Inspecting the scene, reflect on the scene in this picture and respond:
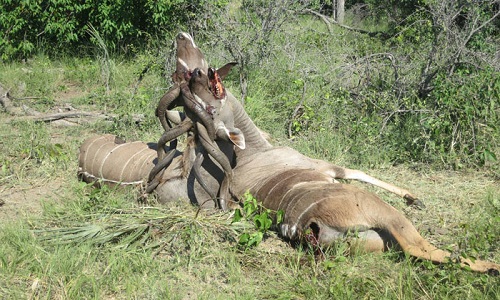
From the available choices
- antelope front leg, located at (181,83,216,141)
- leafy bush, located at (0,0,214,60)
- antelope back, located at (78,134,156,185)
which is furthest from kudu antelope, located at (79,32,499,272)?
leafy bush, located at (0,0,214,60)

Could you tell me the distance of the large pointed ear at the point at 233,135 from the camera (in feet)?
17.0

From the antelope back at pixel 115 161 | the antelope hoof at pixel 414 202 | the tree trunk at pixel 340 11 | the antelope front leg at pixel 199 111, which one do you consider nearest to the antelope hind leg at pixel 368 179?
the antelope hoof at pixel 414 202

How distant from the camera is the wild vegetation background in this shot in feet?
13.6

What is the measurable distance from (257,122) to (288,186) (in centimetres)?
266

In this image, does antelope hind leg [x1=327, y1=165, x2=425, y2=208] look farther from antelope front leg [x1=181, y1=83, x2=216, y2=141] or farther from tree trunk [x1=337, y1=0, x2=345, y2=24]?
tree trunk [x1=337, y1=0, x2=345, y2=24]

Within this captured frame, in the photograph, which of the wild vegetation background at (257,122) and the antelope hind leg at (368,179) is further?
the antelope hind leg at (368,179)

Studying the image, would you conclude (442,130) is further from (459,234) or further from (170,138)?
(170,138)

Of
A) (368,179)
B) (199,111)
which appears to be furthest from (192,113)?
(368,179)

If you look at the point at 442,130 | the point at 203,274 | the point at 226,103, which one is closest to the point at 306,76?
the point at 442,130

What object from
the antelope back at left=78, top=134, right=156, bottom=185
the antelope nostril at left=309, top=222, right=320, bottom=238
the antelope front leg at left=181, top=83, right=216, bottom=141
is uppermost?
the antelope front leg at left=181, top=83, right=216, bottom=141

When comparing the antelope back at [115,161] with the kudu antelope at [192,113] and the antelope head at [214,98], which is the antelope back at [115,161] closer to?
the kudu antelope at [192,113]

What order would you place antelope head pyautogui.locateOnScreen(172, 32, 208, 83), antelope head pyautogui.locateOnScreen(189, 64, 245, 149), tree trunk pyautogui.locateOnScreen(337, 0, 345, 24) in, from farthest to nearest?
tree trunk pyautogui.locateOnScreen(337, 0, 345, 24) → antelope head pyautogui.locateOnScreen(172, 32, 208, 83) → antelope head pyautogui.locateOnScreen(189, 64, 245, 149)

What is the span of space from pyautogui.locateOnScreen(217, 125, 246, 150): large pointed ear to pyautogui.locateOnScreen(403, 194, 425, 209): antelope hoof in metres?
1.61

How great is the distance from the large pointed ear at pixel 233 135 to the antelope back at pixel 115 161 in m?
0.92
